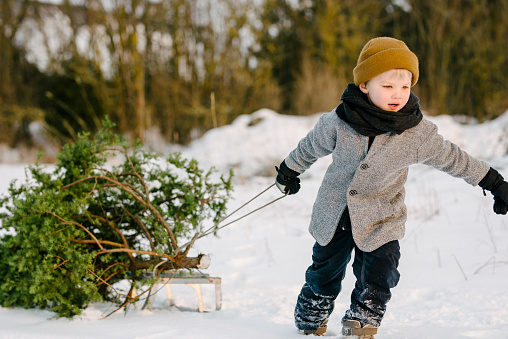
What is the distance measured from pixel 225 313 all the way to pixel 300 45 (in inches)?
489

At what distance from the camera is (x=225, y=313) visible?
9.02 feet

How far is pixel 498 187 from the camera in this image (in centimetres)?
209

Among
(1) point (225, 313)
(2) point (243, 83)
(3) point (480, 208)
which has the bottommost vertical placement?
(1) point (225, 313)

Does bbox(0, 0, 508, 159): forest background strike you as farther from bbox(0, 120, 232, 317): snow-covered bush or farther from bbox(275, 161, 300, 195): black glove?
bbox(275, 161, 300, 195): black glove

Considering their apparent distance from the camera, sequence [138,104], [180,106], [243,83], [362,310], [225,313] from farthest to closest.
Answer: [243,83]
[180,106]
[138,104]
[225,313]
[362,310]

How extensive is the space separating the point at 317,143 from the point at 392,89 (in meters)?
0.40

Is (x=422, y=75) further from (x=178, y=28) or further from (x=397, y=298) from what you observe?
(x=397, y=298)

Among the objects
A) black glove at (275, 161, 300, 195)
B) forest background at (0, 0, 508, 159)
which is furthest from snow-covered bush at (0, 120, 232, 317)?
forest background at (0, 0, 508, 159)

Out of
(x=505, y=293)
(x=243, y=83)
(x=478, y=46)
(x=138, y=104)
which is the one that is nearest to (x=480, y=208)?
(x=505, y=293)

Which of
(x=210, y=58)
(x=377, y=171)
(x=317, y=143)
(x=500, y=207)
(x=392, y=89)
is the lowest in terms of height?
(x=500, y=207)

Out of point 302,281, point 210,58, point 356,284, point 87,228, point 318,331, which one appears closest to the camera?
point 356,284

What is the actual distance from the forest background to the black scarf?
7930 mm

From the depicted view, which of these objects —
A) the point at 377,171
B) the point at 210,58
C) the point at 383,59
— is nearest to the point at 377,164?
the point at 377,171

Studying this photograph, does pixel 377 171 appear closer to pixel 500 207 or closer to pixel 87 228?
pixel 500 207
